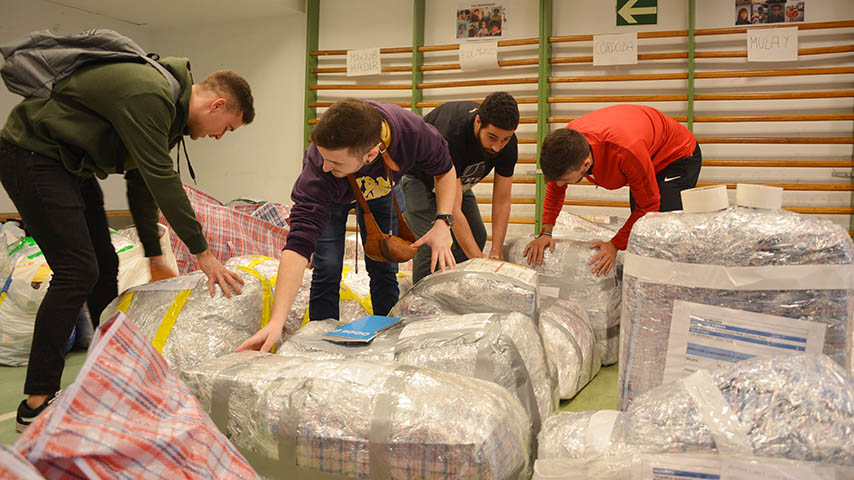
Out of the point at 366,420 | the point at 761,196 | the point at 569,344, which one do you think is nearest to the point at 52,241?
the point at 366,420

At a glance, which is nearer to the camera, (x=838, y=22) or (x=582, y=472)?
(x=582, y=472)

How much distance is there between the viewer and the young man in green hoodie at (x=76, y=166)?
1.42 meters

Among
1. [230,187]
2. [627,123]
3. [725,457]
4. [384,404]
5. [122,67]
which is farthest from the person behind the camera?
[230,187]

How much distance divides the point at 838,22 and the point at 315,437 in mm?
3648

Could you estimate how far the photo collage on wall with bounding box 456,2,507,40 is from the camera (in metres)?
4.00

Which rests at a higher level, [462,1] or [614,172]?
[462,1]

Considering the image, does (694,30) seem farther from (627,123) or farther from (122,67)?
(122,67)

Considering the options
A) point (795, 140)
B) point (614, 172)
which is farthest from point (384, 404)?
point (795, 140)

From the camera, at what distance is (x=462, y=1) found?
412 centimetres

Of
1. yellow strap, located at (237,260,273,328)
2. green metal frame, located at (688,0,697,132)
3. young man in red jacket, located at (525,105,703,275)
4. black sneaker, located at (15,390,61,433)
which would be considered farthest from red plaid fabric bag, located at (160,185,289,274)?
green metal frame, located at (688,0,697,132)

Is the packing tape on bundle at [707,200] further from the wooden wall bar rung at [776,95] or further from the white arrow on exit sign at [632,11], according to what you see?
the white arrow on exit sign at [632,11]

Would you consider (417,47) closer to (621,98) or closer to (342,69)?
(342,69)

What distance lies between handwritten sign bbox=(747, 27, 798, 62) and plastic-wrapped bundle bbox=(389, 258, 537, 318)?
265 centimetres

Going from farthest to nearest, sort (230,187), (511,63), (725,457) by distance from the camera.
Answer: (230,187) → (511,63) → (725,457)
